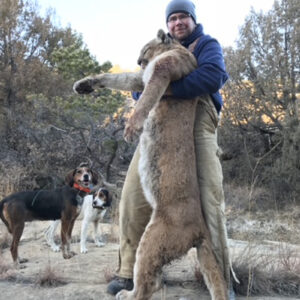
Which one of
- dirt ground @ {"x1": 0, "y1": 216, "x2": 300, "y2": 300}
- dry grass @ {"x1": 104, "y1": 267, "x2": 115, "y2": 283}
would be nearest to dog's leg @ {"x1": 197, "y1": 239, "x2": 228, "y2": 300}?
dirt ground @ {"x1": 0, "y1": 216, "x2": 300, "y2": 300}

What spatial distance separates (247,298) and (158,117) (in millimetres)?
1866

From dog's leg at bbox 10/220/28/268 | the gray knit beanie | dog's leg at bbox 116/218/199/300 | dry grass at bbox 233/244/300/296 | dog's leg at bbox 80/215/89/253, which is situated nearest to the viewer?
dog's leg at bbox 116/218/199/300

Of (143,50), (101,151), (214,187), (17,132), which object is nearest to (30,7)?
(17,132)

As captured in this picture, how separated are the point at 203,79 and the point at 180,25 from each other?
0.77 meters

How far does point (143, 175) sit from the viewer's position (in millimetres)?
3385

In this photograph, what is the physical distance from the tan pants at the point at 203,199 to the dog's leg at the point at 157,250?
0.33 m

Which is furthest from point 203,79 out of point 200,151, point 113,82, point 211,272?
point 211,272

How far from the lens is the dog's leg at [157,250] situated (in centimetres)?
297

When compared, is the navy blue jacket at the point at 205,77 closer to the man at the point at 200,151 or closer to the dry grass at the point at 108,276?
the man at the point at 200,151

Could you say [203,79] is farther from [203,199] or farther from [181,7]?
[203,199]

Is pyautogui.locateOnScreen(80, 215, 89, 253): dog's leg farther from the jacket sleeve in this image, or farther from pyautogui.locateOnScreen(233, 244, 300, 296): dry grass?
the jacket sleeve

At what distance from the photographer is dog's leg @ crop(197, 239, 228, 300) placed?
9.80ft

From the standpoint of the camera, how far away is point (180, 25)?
12.1ft

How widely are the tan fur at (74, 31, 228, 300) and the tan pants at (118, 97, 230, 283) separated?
0.38 feet
